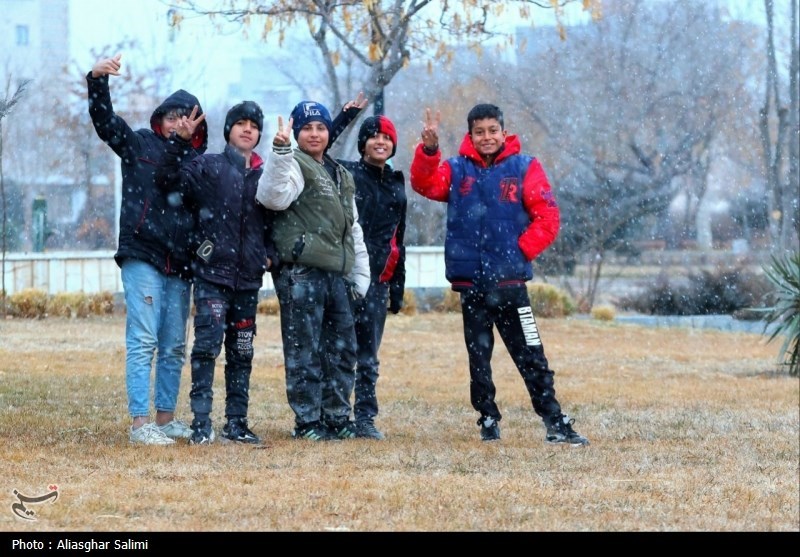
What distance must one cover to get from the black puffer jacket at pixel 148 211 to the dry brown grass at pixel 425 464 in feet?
3.15

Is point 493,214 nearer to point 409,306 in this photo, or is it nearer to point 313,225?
point 313,225

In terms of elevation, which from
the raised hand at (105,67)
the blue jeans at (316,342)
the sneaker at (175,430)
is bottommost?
the sneaker at (175,430)

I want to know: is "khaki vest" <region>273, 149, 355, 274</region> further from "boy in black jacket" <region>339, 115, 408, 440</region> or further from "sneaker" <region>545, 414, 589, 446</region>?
"sneaker" <region>545, 414, 589, 446</region>

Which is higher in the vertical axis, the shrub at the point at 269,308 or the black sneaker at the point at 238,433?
the black sneaker at the point at 238,433

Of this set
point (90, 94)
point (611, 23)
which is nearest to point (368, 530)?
point (90, 94)

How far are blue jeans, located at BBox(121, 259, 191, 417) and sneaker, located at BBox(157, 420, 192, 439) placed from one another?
3.3 inches

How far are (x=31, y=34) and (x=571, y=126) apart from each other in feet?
70.2

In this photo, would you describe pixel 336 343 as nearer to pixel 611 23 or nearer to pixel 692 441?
pixel 692 441

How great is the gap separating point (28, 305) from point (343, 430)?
11.0m

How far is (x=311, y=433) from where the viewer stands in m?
6.88

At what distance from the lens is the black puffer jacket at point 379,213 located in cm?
727

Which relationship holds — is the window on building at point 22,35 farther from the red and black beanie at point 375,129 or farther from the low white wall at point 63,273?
the red and black beanie at point 375,129

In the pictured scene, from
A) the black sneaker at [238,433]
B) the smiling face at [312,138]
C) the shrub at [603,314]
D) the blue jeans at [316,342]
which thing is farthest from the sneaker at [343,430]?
the shrub at [603,314]

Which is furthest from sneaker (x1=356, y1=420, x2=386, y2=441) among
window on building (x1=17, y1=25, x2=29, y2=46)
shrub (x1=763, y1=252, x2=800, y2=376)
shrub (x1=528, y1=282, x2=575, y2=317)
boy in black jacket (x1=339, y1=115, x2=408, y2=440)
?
window on building (x1=17, y1=25, x2=29, y2=46)
